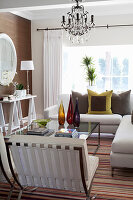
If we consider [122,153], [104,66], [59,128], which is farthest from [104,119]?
[104,66]

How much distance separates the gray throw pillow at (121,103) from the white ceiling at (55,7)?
66.9 inches

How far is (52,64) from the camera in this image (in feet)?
22.7

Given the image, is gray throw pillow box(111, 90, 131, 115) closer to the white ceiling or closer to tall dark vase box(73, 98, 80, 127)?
tall dark vase box(73, 98, 80, 127)

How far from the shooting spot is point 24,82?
22.4 feet

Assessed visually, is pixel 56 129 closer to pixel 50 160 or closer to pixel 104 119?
pixel 104 119

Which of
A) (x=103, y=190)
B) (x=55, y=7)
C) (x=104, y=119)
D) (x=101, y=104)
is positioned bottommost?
(x=103, y=190)

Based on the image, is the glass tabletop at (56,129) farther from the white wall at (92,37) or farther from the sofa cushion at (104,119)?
the white wall at (92,37)

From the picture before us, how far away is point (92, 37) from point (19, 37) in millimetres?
1813

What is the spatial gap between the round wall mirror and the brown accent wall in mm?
152

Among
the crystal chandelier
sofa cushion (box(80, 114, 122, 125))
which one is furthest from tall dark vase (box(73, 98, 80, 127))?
the crystal chandelier

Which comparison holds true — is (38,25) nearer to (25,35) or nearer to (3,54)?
(25,35)

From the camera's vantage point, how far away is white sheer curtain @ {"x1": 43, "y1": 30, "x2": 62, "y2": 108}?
22.5ft

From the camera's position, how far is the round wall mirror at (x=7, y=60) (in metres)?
5.78

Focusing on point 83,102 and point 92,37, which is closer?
point 83,102
